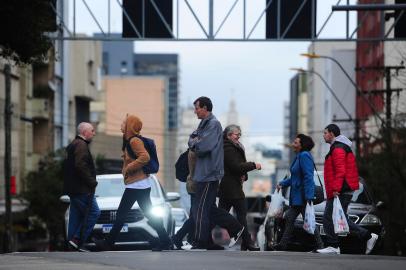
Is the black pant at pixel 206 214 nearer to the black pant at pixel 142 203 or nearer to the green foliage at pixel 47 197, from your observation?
the black pant at pixel 142 203

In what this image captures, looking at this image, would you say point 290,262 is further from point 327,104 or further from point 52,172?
point 327,104

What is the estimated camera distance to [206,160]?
18.0 m

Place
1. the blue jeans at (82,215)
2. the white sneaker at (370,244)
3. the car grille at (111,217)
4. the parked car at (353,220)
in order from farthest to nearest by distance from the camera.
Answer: the car grille at (111,217) → the parked car at (353,220) → the white sneaker at (370,244) → the blue jeans at (82,215)

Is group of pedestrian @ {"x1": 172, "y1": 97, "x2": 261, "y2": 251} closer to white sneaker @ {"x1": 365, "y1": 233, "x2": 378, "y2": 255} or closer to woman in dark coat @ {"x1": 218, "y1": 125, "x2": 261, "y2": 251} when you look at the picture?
woman in dark coat @ {"x1": 218, "y1": 125, "x2": 261, "y2": 251}

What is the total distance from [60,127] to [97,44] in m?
15.7

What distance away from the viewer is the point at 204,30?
36500 millimetres

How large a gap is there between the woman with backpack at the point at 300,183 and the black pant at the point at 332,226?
0.69 feet

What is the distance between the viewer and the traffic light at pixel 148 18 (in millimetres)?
37594

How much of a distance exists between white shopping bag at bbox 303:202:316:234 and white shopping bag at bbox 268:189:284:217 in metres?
1.92

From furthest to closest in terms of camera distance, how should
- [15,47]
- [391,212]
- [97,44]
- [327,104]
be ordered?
[327,104]
[97,44]
[391,212]
[15,47]

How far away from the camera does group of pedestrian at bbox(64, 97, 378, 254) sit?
18.0 m

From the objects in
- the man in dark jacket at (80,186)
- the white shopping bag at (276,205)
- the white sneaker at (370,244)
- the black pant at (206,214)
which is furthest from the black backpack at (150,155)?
the white sneaker at (370,244)

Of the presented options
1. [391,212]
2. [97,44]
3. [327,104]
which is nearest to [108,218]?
[391,212]

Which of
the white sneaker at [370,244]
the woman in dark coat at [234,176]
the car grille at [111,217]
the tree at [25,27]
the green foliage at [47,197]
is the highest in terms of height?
the tree at [25,27]
